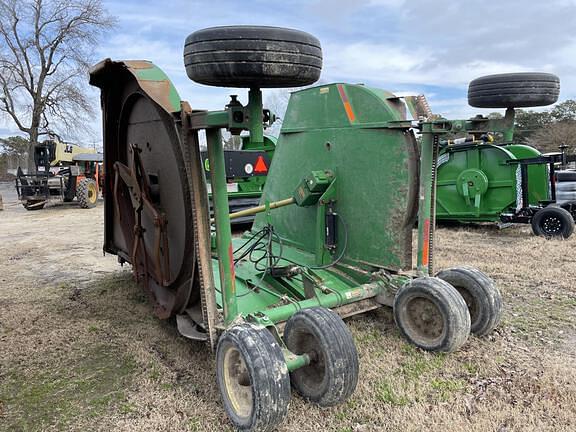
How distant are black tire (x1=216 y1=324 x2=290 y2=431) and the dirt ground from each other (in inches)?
5.7

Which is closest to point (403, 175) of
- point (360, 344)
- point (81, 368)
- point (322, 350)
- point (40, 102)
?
point (360, 344)

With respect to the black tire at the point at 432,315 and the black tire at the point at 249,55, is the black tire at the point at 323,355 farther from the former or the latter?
the black tire at the point at 249,55

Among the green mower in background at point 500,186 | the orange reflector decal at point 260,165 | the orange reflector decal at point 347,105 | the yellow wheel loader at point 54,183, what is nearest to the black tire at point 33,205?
the yellow wheel loader at point 54,183

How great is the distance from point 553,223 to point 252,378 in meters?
6.56

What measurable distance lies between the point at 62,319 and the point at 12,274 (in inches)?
89.6

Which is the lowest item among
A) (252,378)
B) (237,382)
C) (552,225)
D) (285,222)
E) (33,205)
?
(237,382)

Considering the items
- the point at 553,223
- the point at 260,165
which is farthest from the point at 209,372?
the point at 553,223

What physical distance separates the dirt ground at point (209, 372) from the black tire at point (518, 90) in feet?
5.70

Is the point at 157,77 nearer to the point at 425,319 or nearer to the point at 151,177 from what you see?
the point at 151,177

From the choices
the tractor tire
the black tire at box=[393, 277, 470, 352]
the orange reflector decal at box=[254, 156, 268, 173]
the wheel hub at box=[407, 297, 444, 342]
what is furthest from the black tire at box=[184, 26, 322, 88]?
the tractor tire

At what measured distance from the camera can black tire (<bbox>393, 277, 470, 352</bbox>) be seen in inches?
118

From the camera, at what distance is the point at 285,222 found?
4613 millimetres

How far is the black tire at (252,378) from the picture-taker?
227cm

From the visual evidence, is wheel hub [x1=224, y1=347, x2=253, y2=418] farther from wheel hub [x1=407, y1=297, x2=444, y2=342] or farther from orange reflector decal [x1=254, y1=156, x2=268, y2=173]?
orange reflector decal [x1=254, y1=156, x2=268, y2=173]
